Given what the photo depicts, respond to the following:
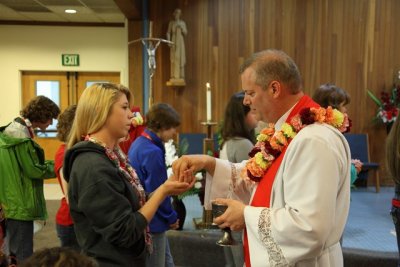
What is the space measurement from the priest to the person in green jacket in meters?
1.68

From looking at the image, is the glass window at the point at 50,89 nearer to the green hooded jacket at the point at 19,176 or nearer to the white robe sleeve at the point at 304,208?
the green hooded jacket at the point at 19,176

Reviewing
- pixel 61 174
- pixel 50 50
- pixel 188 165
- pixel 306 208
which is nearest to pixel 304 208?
pixel 306 208

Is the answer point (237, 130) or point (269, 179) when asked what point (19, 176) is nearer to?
point (237, 130)

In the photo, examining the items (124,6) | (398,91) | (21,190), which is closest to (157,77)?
(124,6)

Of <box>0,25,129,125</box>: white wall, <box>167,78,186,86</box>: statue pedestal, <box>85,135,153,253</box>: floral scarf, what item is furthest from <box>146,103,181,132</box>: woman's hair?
<box>0,25,129,125</box>: white wall

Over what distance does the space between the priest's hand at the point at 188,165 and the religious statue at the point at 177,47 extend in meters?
4.79

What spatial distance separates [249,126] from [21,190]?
1.55 m

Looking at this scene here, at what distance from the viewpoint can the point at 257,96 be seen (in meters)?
1.37

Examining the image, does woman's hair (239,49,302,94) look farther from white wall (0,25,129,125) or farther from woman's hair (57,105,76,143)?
white wall (0,25,129,125)

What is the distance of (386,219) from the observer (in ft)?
15.6

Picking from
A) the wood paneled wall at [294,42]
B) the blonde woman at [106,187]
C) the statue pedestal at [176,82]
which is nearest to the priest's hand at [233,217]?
the blonde woman at [106,187]

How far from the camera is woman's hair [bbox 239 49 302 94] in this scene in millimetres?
1331

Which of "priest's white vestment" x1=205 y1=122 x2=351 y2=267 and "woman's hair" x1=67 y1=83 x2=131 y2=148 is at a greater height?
"woman's hair" x1=67 y1=83 x2=131 y2=148

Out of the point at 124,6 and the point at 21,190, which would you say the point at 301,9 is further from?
the point at 21,190
